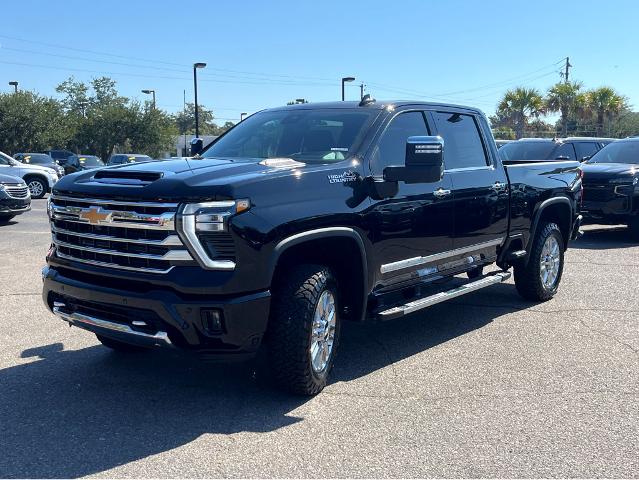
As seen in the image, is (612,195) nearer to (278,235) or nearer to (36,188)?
(278,235)

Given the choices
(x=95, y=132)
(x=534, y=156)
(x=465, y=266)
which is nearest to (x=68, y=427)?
(x=465, y=266)

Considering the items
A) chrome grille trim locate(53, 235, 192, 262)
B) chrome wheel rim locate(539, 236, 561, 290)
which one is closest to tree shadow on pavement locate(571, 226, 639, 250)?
chrome wheel rim locate(539, 236, 561, 290)

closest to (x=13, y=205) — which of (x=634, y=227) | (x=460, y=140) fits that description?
(x=460, y=140)

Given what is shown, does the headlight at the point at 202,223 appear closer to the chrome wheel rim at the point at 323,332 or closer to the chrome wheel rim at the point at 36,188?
the chrome wheel rim at the point at 323,332

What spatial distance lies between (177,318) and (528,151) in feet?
41.5

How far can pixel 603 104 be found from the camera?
41.5 metres

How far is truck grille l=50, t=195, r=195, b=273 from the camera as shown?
3822mm

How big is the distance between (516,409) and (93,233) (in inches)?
116

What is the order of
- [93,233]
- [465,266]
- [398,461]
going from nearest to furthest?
[398,461] → [93,233] → [465,266]

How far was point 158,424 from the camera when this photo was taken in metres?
3.96

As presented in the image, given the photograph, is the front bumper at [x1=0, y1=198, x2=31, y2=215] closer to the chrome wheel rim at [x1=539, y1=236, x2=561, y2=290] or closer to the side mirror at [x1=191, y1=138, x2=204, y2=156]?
the side mirror at [x1=191, y1=138, x2=204, y2=156]

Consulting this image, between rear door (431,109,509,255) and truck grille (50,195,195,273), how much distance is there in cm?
268

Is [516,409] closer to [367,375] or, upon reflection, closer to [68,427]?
[367,375]

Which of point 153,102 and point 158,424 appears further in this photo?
point 153,102
